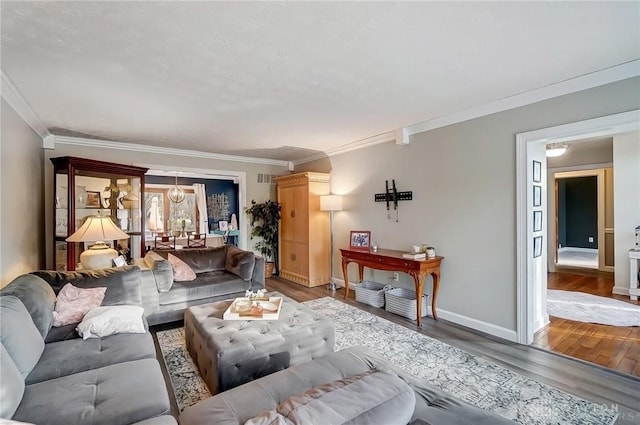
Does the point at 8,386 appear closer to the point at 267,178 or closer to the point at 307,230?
the point at 307,230

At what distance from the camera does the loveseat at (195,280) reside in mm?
3465

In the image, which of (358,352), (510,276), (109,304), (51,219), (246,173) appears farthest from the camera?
→ (246,173)

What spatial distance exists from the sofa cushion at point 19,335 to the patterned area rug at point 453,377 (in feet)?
3.07

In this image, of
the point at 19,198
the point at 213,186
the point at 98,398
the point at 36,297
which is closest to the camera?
the point at 98,398

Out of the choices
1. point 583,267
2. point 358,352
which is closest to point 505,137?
point 358,352

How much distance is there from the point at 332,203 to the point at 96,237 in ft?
10.8

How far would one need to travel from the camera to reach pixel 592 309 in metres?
3.99

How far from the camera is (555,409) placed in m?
Answer: 2.02

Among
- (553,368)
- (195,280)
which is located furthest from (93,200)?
(553,368)

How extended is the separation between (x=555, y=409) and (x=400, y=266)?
1940 millimetres

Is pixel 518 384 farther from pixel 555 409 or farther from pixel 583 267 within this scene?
pixel 583 267

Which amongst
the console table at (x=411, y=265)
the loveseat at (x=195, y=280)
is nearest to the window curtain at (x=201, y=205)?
the loveseat at (x=195, y=280)

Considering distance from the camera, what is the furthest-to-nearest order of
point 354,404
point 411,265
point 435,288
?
point 435,288 → point 411,265 → point 354,404

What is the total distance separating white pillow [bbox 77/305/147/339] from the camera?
7.24 ft
